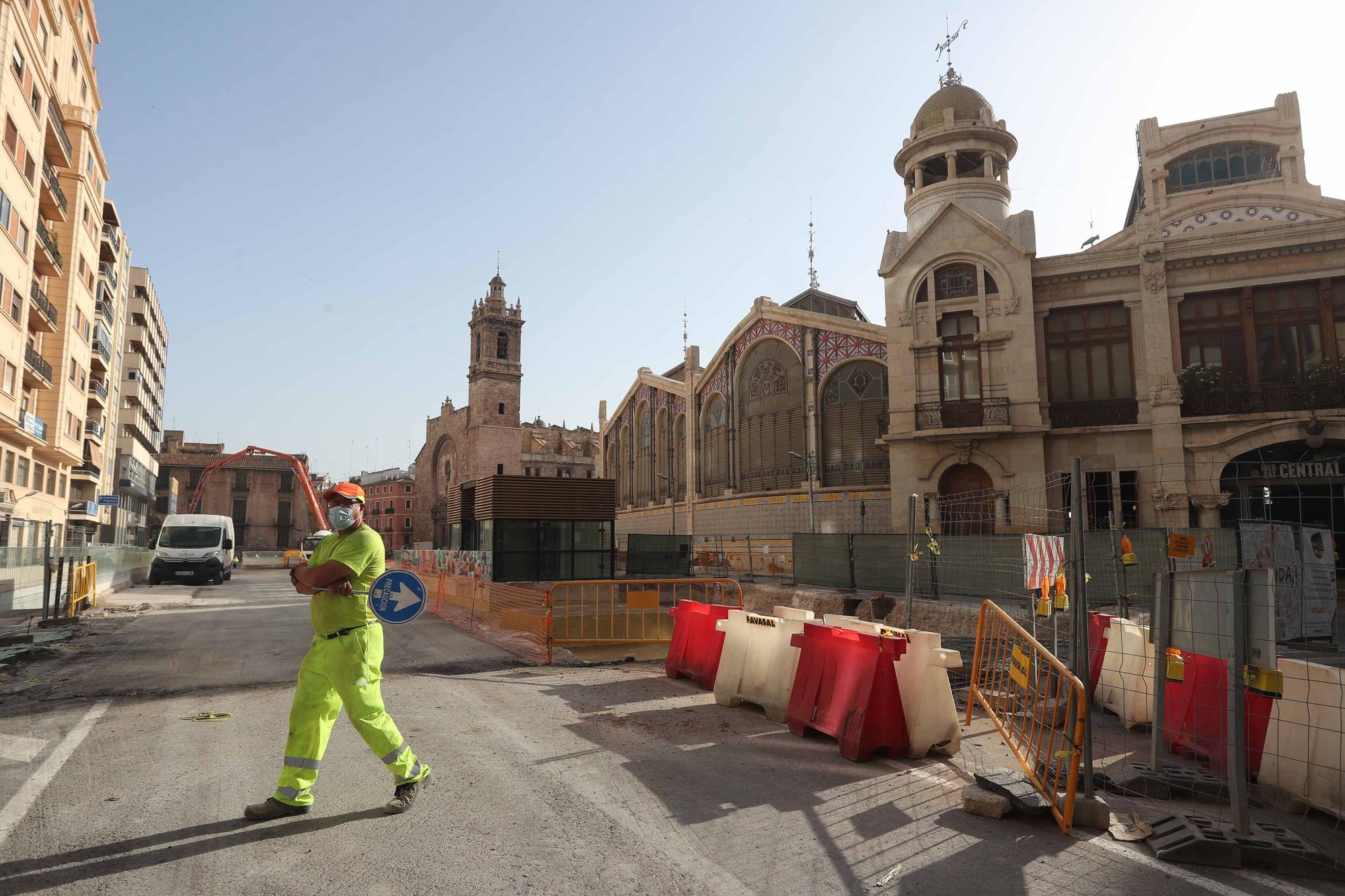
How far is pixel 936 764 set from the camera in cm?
621

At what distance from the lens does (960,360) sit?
77.0ft

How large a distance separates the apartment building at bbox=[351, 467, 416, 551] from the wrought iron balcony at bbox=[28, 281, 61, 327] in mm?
69574

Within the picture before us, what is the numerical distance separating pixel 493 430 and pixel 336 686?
70.8 m

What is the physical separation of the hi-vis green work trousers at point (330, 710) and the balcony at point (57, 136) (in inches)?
1241

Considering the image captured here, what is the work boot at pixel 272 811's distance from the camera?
4.55 metres

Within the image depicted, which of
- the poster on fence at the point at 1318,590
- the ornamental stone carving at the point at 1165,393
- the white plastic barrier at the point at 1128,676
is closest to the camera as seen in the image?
the white plastic barrier at the point at 1128,676

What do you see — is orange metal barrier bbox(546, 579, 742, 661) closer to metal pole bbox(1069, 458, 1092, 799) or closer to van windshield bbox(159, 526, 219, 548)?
metal pole bbox(1069, 458, 1092, 799)

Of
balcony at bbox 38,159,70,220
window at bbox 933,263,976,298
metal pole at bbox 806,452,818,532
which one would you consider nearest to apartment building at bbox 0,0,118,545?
balcony at bbox 38,159,70,220

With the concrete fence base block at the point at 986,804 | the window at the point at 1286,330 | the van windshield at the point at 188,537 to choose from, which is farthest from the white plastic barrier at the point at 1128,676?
the van windshield at the point at 188,537

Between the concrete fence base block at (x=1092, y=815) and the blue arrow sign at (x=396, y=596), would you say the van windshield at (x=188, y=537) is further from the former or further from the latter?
the concrete fence base block at (x=1092, y=815)

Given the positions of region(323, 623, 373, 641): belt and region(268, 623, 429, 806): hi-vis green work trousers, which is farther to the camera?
region(323, 623, 373, 641): belt

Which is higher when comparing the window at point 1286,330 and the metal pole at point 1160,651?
the window at point 1286,330

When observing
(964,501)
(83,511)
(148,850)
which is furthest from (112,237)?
(148,850)

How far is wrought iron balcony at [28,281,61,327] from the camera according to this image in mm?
27255
